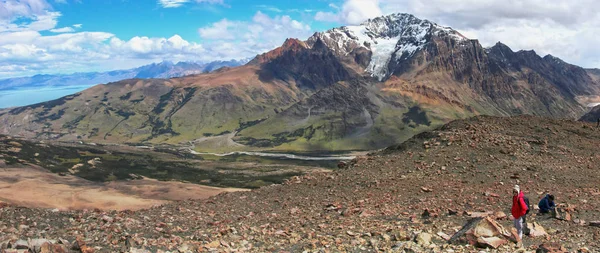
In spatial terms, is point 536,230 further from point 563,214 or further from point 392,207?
point 392,207

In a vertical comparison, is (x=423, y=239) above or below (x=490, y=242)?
below

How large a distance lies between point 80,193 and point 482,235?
10141 cm

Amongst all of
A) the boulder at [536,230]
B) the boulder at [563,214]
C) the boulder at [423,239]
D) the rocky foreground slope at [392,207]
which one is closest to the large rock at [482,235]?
the rocky foreground slope at [392,207]

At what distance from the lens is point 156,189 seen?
118 meters

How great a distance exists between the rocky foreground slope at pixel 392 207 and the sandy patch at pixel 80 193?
53.2 m

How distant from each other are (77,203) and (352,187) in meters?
72.6

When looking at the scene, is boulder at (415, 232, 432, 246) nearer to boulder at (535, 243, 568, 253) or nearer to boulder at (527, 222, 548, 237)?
boulder at (535, 243, 568, 253)

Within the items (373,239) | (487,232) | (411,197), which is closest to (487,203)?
(411,197)

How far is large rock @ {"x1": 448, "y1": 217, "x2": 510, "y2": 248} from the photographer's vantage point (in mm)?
18125

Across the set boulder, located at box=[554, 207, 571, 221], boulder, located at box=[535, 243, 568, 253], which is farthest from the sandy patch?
boulder, located at box=[535, 243, 568, 253]

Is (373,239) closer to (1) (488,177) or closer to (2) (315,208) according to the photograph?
(2) (315,208)

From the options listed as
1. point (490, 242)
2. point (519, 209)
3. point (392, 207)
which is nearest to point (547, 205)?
point (519, 209)

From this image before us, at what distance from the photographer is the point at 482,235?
1856 cm

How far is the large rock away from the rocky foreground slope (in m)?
0.34
